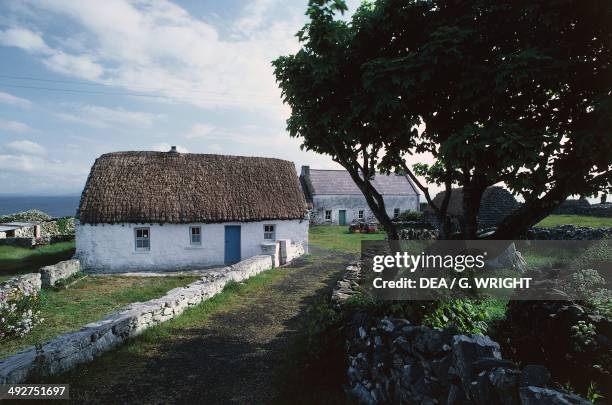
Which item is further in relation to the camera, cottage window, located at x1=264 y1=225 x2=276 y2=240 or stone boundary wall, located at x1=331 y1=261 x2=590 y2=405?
cottage window, located at x1=264 y1=225 x2=276 y2=240

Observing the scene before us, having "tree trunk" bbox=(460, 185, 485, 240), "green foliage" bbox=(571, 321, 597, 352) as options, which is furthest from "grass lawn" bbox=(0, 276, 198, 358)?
"green foliage" bbox=(571, 321, 597, 352)

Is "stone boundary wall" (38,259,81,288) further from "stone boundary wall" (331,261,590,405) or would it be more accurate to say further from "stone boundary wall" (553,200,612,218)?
"stone boundary wall" (553,200,612,218)

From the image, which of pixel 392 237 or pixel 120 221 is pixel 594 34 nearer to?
pixel 392 237

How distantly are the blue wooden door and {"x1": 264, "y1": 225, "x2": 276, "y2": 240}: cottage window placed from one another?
1.80 meters

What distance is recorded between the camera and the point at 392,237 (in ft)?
29.2

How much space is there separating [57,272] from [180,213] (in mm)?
6113

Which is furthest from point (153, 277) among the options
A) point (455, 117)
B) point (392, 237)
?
point (455, 117)

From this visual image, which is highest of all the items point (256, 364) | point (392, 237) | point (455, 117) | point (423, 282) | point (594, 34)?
point (594, 34)

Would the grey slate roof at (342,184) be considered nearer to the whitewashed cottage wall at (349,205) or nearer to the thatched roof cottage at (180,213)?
the whitewashed cottage wall at (349,205)

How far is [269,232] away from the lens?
21328 millimetres

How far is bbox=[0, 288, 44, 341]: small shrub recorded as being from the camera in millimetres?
8962

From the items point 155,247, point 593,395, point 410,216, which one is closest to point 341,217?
point 410,216

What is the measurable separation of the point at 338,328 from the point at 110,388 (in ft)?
14.1

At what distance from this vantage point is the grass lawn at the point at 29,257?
18312 mm
